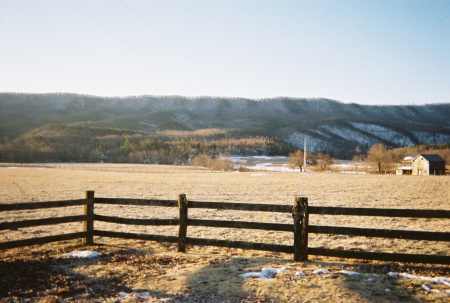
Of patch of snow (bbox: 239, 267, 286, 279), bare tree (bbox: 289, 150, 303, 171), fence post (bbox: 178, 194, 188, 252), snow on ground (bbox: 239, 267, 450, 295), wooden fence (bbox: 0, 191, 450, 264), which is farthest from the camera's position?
bare tree (bbox: 289, 150, 303, 171)

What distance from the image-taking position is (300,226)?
773cm

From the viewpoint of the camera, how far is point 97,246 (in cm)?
915

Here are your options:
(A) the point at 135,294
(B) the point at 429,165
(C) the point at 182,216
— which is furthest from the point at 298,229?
(B) the point at 429,165

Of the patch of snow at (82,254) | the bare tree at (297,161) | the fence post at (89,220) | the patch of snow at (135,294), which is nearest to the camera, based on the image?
the patch of snow at (135,294)

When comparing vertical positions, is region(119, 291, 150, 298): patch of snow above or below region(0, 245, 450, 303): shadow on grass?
below

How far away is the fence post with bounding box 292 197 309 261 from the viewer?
25.3 feet

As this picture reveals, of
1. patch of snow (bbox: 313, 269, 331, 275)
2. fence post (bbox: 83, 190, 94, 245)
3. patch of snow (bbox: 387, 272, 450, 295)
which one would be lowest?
patch of snow (bbox: 313, 269, 331, 275)

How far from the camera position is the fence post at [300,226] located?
772 cm

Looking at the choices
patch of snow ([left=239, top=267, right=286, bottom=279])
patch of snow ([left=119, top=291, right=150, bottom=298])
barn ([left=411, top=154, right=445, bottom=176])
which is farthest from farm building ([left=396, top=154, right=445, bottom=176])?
→ patch of snow ([left=119, top=291, right=150, bottom=298])

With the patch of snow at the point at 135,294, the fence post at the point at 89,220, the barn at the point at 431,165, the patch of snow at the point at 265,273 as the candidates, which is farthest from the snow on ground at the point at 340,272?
the barn at the point at 431,165

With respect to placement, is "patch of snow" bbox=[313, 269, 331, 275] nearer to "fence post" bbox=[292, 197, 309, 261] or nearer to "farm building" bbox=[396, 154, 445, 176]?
"fence post" bbox=[292, 197, 309, 261]

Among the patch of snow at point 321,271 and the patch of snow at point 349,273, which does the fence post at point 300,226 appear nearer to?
the patch of snow at point 321,271

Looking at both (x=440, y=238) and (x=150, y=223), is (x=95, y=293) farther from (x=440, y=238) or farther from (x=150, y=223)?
(x=440, y=238)

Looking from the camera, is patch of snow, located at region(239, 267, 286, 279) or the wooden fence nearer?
patch of snow, located at region(239, 267, 286, 279)
